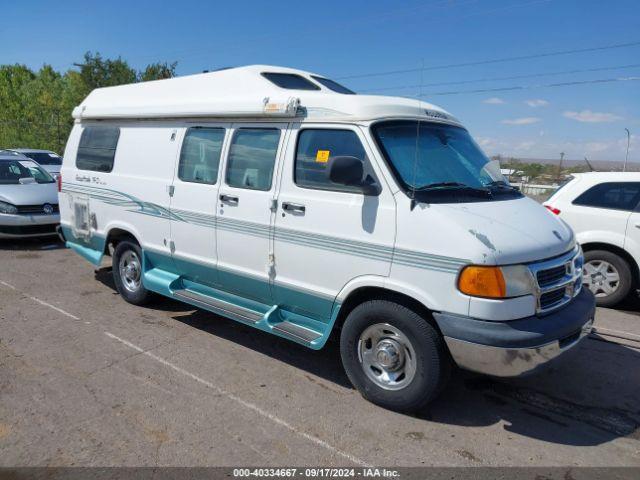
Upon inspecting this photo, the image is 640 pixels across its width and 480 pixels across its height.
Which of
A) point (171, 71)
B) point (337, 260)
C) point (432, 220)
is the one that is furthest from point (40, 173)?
point (171, 71)

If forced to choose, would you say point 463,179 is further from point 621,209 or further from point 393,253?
point 621,209

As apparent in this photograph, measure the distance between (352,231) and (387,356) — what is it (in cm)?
99

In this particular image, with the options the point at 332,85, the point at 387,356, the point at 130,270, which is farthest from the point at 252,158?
the point at 130,270

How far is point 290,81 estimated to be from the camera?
5141 mm

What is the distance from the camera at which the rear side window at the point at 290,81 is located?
16.5 feet

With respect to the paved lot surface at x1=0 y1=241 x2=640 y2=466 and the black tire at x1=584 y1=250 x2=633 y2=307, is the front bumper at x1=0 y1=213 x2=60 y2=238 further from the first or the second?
the black tire at x1=584 y1=250 x2=633 y2=307

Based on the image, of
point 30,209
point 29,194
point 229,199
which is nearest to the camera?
point 229,199

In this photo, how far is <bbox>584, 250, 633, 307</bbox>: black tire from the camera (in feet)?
22.4

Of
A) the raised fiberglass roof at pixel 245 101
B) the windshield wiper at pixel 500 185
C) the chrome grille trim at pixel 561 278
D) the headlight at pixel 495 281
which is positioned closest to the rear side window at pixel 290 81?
the raised fiberglass roof at pixel 245 101

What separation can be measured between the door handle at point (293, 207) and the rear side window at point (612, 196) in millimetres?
4695

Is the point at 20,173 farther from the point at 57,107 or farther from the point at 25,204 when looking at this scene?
the point at 57,107

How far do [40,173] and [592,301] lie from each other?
417 inches

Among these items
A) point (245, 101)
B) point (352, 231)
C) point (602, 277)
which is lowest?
point (602, 277)

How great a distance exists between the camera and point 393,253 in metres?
3.85
